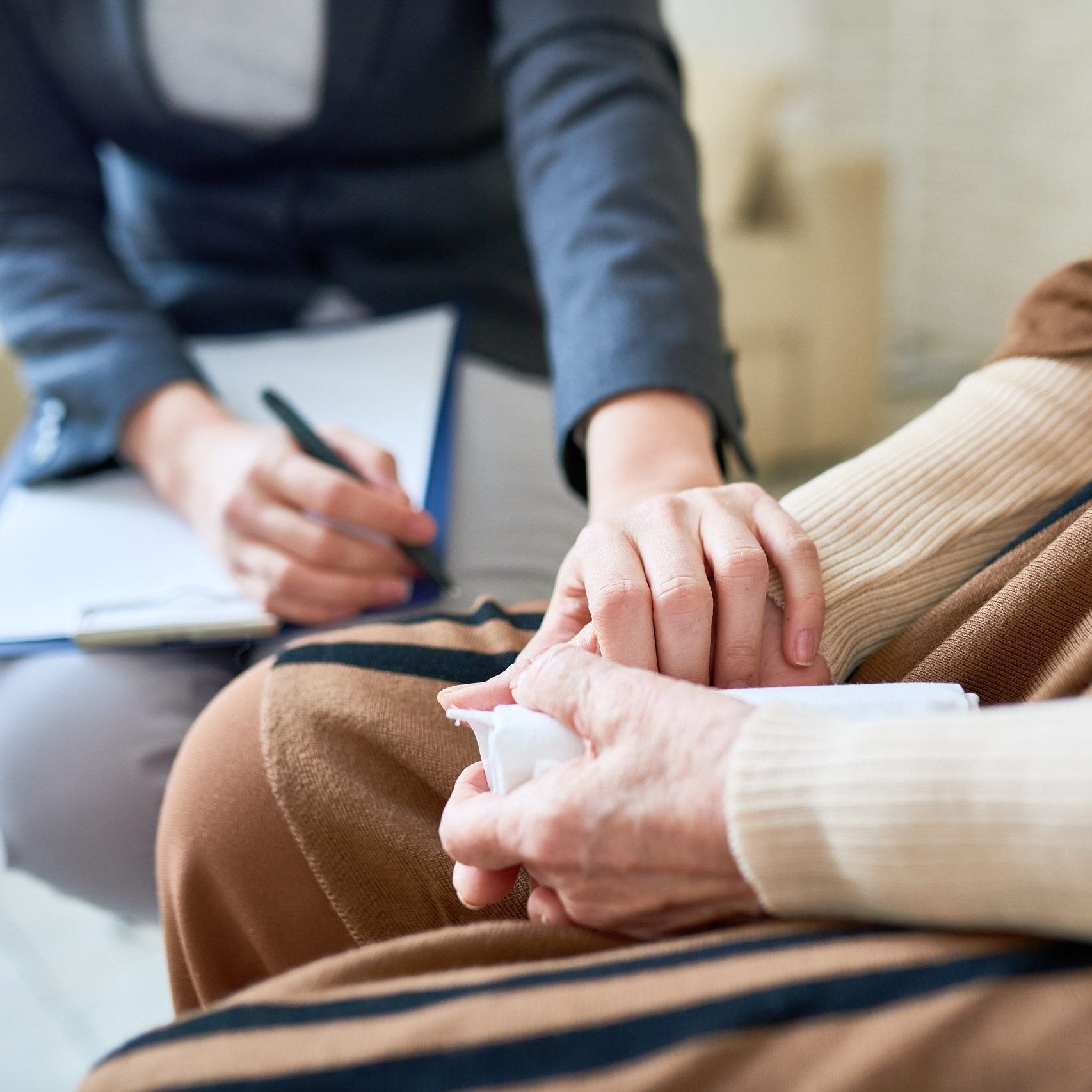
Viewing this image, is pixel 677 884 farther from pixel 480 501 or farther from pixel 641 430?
pixel 480 501

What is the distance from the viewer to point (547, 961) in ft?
1.19

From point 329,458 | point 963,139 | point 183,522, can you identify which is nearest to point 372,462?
point 329,458

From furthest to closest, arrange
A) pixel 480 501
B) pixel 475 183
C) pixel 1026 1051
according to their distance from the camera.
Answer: pixel 475 183
pixel 480 501
pixel 1026 1051

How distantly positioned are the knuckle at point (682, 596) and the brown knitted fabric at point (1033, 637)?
→ 0.31 ft

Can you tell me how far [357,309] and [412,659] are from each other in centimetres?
54

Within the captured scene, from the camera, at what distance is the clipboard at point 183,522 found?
651 mm

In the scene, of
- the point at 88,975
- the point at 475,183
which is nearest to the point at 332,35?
the point at 475,183

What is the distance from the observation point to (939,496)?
509 millimetres

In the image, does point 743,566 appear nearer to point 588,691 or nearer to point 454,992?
point 588,691

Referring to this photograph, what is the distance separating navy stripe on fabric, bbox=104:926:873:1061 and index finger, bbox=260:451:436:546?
0.36 m

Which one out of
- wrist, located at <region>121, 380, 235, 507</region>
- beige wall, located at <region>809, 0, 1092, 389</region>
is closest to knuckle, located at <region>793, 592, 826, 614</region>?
wrist, located at <region>121, 380, 235, 507</region>

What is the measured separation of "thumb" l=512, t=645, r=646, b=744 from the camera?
37 centimetres

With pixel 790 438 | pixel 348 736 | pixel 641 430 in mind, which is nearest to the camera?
pixel 348 736

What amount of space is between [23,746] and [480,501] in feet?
1.09
